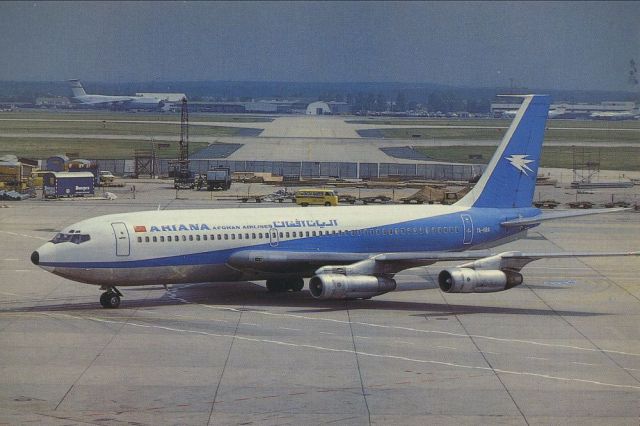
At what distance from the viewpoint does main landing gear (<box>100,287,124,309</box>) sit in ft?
148

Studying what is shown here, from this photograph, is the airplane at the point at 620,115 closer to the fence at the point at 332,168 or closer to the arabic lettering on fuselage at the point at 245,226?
the fence at the point at 332,168

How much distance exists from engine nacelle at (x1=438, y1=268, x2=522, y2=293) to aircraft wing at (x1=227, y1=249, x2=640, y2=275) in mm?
453

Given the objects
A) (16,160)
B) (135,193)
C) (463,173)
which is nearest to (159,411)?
(135,193)

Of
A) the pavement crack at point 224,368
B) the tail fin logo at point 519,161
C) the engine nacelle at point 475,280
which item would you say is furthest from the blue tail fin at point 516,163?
the pavement crack at point 224,368

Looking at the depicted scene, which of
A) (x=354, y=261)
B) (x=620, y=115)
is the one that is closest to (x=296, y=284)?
(x=354, y=261)

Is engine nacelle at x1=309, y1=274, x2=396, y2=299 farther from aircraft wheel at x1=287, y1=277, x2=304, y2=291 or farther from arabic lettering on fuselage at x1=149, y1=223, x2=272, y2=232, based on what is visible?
arabic lettering on fuselage at x1=149, y1=223, x2=272, y2=232

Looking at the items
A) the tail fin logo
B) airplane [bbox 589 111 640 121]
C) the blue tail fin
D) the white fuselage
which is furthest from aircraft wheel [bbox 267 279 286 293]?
airplane [bbox 589 111 640 121]

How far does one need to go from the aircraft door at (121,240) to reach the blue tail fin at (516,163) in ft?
59.9

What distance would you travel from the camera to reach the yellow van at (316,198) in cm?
9275

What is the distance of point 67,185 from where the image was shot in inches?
3949

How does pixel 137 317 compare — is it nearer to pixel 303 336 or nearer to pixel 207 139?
pixel 303 336

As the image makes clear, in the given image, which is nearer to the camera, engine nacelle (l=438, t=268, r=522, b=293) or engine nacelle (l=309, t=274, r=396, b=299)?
engine nacelle (l=438, t=268, r=522, b=293)

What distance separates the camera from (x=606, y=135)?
17050cm

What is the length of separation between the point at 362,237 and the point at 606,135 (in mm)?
129005
